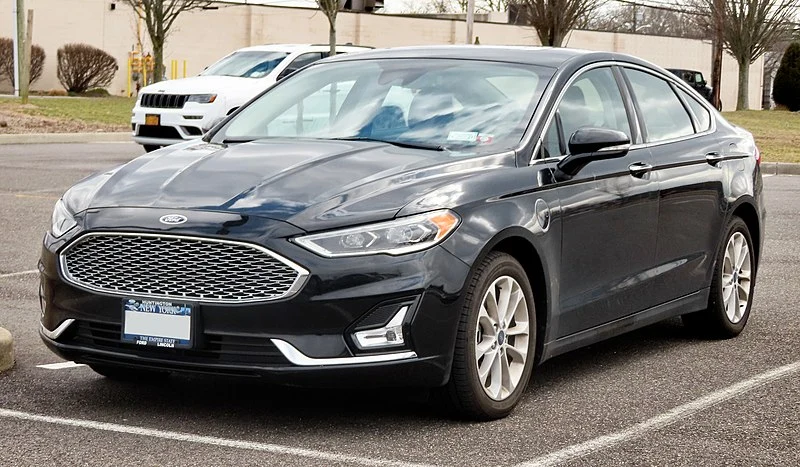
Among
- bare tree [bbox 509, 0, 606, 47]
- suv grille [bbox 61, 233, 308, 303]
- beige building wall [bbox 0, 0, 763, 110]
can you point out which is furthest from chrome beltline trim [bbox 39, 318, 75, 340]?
beige building wall [bbox 0, 0, 763, 110]

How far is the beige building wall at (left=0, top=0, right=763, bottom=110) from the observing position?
49906 millimetres

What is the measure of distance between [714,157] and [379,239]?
114 inches

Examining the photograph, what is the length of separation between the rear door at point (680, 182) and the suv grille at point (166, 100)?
1308 centimetres

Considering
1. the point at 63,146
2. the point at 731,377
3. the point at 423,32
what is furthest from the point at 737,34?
the point at 731,377

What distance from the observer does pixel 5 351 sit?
629cm

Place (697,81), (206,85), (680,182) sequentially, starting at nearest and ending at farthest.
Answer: (680,182)
(206,85)
(697,81)

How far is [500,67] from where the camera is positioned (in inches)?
260

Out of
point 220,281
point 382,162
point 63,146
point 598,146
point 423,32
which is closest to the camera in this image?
point 220,281

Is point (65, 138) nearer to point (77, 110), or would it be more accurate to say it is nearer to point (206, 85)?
point (206, 85)

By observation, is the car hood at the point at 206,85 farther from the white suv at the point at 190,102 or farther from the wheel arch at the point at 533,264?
the wheel arch at the point at 533,264

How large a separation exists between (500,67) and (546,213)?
3.43 feet

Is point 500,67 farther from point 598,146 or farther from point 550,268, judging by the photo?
point 550,268

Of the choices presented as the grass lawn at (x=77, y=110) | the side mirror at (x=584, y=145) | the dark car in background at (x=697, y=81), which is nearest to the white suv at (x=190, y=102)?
the grass lawn at (x=77, y=110)

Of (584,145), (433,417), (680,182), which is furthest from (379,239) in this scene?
(680,182)
